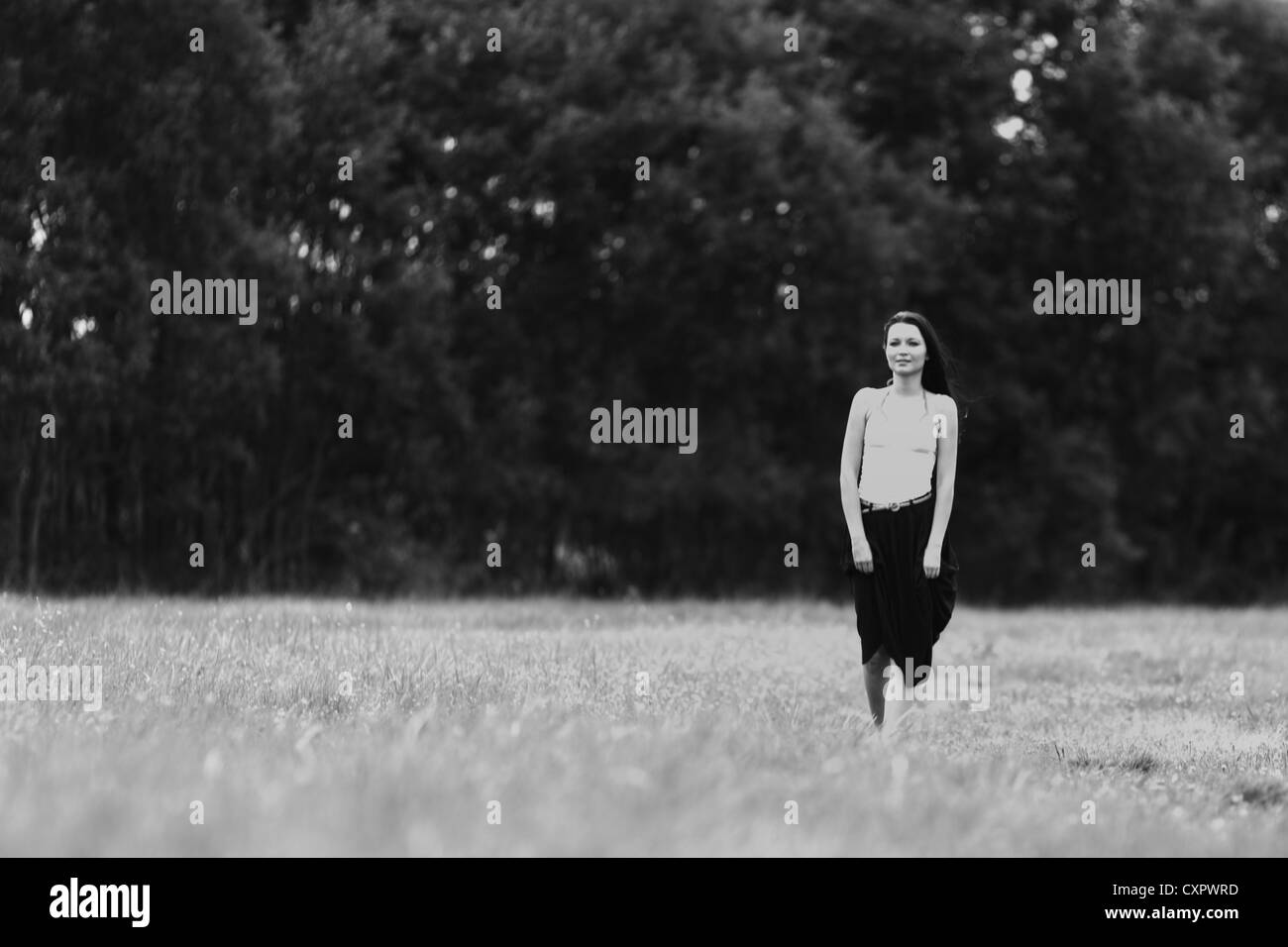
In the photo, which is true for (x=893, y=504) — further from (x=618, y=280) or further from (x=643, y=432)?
(x=618, y=280)

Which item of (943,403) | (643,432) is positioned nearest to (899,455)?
(943,403)

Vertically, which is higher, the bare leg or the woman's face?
the woman's face

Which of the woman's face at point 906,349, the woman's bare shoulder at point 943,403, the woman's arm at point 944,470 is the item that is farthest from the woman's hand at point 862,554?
the woman's face at point 906,349

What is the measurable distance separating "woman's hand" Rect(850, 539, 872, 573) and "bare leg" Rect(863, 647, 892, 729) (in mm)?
504

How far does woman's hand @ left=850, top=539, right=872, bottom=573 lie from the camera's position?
7.86 metres

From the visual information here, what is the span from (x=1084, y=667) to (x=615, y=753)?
9.12m

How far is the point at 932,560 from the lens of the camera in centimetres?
778

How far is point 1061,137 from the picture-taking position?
88.3ft

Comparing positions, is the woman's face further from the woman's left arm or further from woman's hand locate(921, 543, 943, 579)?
woman's hand locate(921, 543, 943, 579)

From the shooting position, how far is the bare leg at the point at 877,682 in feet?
26.6

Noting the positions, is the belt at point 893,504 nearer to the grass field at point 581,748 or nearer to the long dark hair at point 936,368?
the long dark hair at point 936,368

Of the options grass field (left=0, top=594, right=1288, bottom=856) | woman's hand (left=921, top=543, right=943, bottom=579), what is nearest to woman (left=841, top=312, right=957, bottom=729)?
woman's hand (left=921, top=543, right=943, bottom=579)
